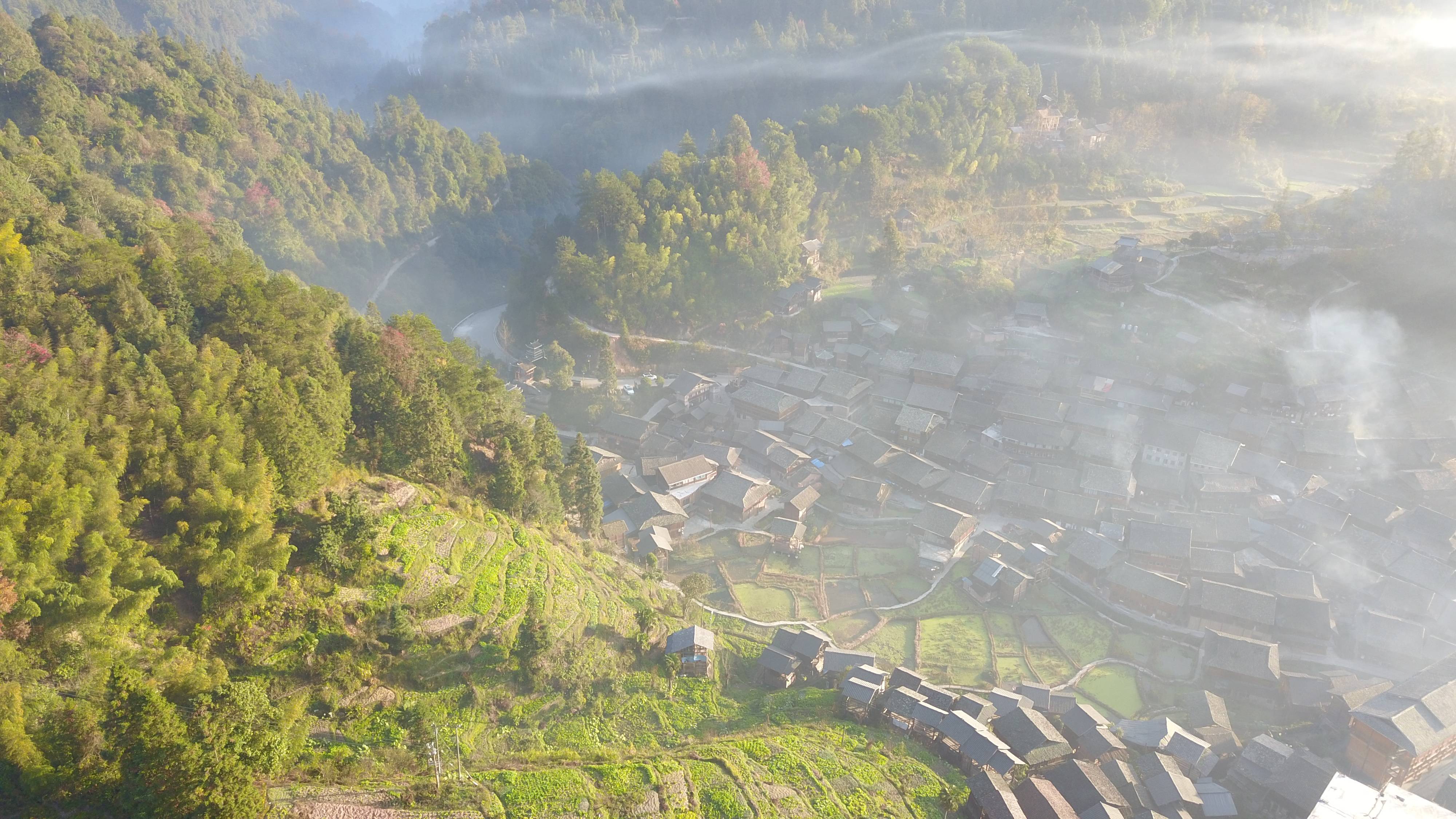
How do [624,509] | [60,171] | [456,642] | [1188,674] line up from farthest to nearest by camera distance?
[624,509] < [1188,674] < [60,171] < [456,642]

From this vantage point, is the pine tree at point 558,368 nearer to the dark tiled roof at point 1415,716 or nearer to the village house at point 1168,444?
the village house at point 1168,444

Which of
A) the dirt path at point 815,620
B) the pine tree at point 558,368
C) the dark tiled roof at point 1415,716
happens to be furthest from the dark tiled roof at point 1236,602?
the pine tree at point 558,368

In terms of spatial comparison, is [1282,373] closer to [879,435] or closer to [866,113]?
[879,435]

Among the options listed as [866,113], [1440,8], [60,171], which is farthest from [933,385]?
[1440,8]

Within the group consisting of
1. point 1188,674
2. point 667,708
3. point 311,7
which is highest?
point 311,7

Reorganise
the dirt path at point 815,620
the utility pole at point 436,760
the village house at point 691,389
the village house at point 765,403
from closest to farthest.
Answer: the utility pole at point 436,760 → the dirt path at point 815,620 → the village house at point 765,403 → the village house at point 691,389

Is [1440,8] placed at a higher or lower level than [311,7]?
lower

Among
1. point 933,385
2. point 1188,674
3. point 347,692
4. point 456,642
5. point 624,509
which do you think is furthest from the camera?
point 933,385
